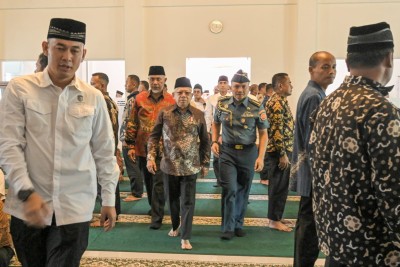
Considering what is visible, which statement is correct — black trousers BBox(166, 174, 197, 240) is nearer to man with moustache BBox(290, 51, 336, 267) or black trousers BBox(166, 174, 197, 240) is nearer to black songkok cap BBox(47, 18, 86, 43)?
man with moustache BBox(290, 51, 336, 267)

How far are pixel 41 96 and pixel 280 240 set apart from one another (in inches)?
117

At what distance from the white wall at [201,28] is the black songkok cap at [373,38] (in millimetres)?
9079

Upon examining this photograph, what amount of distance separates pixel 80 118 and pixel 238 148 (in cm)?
245

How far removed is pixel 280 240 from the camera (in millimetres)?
4047

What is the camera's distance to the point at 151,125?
15.2 ft

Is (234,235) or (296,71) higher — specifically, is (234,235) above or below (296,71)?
below

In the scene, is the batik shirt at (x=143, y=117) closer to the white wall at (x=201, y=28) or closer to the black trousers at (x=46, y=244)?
the black trousers at (x=46, y=244)

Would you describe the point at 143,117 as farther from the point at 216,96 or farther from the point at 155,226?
the point at 216,96

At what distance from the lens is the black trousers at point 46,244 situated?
1.78 m

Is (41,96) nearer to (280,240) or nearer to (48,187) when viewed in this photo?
(48,187)

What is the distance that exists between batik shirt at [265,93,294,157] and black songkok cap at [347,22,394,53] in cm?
286

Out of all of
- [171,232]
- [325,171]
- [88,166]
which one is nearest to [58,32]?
[88,166]

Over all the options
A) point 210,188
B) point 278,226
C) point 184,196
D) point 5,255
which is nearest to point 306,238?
point 184,196

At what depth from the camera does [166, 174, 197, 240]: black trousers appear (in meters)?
3.81
